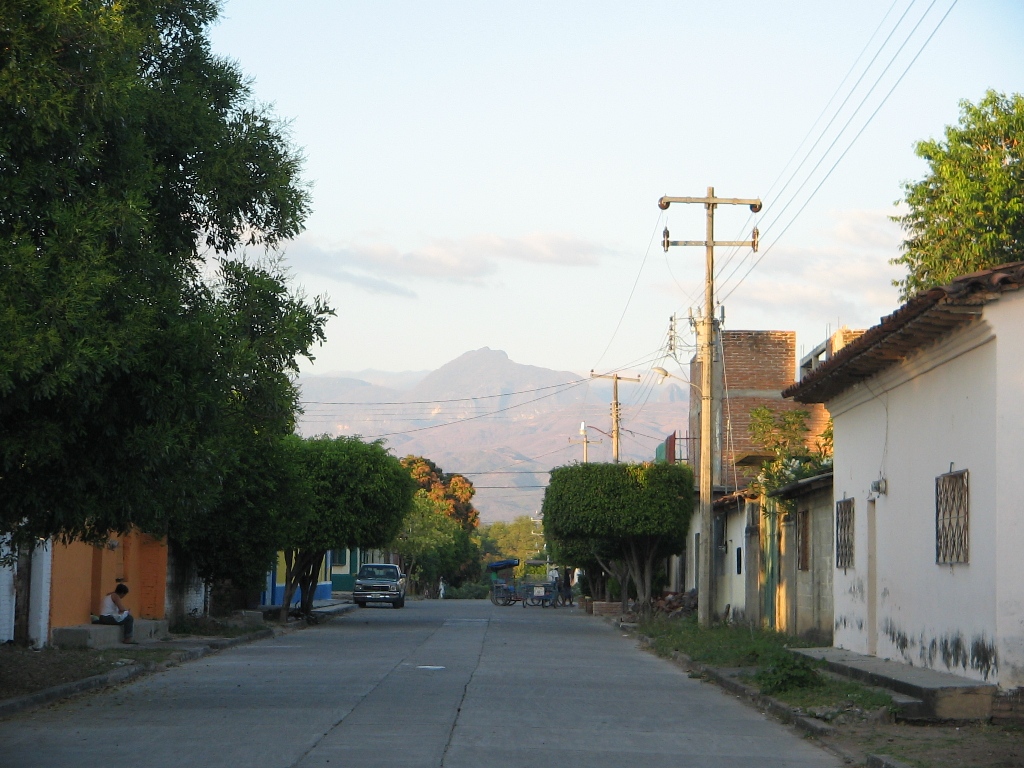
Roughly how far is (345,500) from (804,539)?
1497cm

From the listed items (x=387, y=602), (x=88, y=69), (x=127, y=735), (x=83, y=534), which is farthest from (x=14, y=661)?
(x=387, y=602)

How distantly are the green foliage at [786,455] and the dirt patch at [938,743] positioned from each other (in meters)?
14.0

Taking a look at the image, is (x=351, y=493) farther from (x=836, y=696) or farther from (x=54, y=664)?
(x=836, y=696)

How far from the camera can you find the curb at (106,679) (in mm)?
13586

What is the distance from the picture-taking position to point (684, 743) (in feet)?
38.2

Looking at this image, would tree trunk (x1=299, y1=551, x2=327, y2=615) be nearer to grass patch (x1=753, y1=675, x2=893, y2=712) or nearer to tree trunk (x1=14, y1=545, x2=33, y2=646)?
tree trunk (x1=14, y1=545, x2=33, y2=646)

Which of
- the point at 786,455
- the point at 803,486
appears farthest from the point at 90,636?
the point at 786,455

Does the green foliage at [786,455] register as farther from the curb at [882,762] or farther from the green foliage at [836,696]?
the curb at [882,762]

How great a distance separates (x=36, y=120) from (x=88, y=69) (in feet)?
2.66

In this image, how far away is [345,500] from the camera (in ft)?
117

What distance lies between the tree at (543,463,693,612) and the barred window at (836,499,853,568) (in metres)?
17.9

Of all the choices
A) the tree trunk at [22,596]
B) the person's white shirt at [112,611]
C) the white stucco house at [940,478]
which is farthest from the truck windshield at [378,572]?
the white stucco house at [940,478]

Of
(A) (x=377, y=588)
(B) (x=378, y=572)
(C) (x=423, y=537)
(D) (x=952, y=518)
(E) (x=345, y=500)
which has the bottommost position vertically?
(A) (x=377, y=588)

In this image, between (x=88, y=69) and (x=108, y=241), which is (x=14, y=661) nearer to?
(x=108, y=241)
